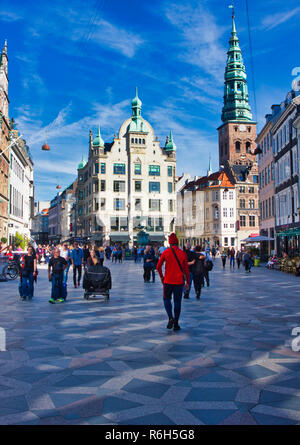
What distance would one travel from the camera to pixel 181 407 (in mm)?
4250

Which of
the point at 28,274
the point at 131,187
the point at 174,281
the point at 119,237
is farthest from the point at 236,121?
the point at 174,281

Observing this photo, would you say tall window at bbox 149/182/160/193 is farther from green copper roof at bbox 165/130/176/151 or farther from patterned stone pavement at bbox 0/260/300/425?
patterned stone pavement at bbox 0/260/300/425

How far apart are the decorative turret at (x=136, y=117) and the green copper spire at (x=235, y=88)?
30.3 metres

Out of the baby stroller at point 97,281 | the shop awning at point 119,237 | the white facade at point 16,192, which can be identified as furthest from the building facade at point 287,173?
the shop awning at point 119,237

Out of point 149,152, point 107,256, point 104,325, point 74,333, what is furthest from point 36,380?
point 149,152

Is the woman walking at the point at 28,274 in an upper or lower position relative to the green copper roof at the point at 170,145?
lower

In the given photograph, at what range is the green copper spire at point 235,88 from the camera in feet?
324

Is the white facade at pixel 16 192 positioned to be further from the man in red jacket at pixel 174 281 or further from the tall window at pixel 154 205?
the man in red jacket at pixel 174 281

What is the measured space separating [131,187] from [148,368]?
219 ft

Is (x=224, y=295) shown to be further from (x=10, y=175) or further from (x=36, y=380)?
(x=10, y=175)

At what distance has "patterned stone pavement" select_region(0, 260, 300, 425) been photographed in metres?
4.13

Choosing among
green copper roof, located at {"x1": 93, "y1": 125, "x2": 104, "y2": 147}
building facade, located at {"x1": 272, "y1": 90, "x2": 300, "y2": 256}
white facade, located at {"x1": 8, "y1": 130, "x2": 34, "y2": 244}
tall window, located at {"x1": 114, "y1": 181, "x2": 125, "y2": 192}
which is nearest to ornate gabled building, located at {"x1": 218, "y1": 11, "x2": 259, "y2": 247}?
tall window, located at {"x1": 114, "y1": 181, "x2": 125, "y2": 192}

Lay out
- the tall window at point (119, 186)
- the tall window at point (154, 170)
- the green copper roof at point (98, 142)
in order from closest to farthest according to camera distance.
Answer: the tall window at point (119, 186) → the tall window at point (154, 170) → the green copper roof at point (98, 142)
